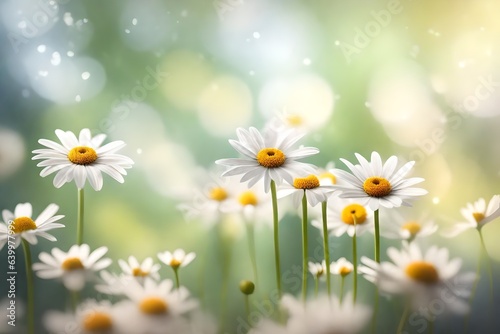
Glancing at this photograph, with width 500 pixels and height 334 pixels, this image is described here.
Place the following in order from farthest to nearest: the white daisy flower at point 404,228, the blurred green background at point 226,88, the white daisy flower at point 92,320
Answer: the blurred green background at point 226,88, the white daisy flower at point 404,228, the white daisy flower at point 92,320

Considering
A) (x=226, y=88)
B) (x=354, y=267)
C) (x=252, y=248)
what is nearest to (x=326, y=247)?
(x=354, y=267)

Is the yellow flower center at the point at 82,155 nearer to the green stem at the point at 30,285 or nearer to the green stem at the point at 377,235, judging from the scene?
the green stem at the point at 30,285

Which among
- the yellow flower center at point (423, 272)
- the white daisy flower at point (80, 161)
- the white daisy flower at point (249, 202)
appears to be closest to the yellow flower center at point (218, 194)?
the white daisy flower at point (249, 202)

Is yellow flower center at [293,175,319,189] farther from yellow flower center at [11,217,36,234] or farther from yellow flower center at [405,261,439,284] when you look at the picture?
yellow flower center at [11,217,36,234]

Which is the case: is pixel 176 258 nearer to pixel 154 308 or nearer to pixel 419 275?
pixel 154 308

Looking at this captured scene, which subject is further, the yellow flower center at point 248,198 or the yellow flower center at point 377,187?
the yellow flower center at point 248,198

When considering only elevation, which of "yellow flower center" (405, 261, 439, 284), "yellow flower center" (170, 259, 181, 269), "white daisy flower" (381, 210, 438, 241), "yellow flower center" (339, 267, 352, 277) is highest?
"white daisy flower" (381, 210, 438, 241)

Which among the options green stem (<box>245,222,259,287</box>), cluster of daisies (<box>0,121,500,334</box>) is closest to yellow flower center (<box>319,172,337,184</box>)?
cluster of daisies (<box>0,121,500,334</box>)
